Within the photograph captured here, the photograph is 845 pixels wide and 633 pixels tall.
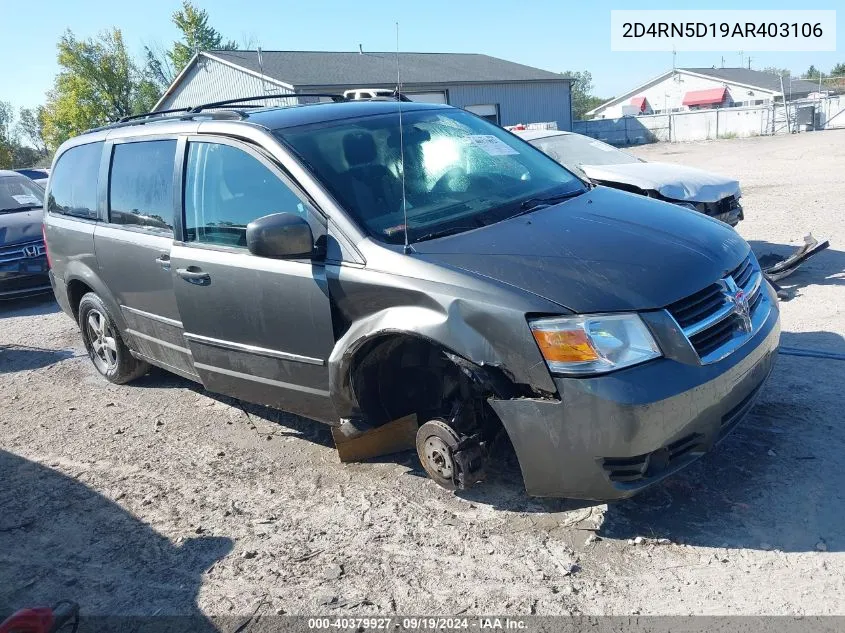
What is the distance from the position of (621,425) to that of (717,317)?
2.39ft

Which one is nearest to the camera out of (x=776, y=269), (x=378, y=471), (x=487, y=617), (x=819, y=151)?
(x=487, y=617)

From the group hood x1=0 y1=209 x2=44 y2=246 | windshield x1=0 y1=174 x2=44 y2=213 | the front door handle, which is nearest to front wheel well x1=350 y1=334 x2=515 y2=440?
the front door handle

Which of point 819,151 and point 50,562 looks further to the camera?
point 819,151

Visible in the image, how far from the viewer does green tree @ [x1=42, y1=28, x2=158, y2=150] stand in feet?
176

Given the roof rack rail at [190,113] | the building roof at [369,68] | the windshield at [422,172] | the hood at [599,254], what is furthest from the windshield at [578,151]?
the building roof at [369,68]

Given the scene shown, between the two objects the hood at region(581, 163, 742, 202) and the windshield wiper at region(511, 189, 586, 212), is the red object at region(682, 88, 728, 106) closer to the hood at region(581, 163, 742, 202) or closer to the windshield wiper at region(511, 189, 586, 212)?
the hood at region(581, 163, 742, 202)

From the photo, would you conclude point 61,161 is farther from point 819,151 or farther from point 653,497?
point 819,151

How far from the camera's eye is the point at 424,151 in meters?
4.15

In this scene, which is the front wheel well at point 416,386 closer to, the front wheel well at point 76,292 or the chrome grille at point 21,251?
the front wheel well at point 76,292

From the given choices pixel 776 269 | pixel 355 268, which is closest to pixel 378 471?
pixel 355 268

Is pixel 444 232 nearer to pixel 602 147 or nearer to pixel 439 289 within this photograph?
pixel 439 289

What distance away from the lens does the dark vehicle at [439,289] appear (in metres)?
2.97

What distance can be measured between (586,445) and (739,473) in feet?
3.60

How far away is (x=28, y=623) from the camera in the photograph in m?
2.58
